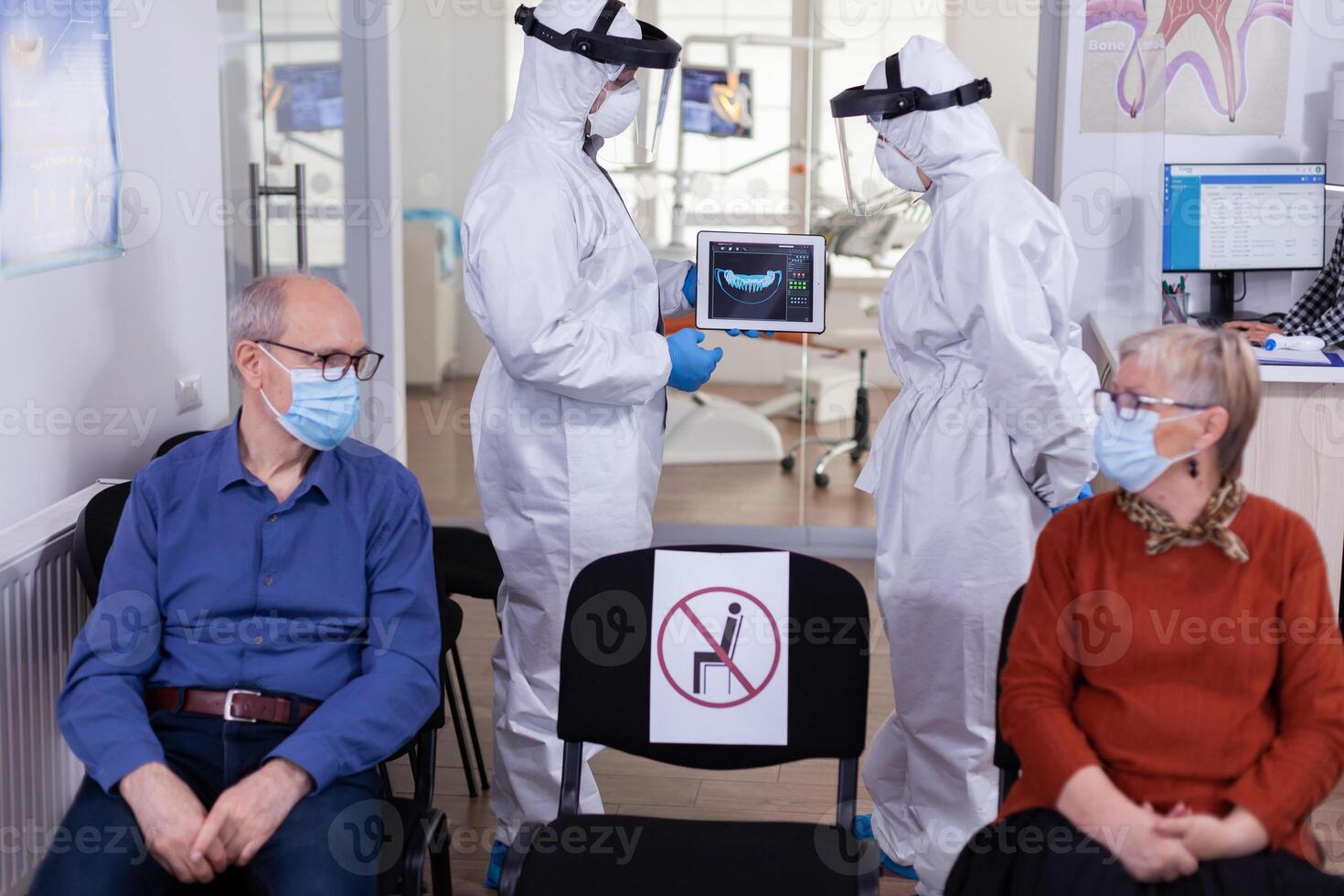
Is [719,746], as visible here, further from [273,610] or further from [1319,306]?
[1319,306]

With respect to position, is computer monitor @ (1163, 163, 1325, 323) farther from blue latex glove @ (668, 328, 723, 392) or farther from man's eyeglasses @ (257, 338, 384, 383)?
man's eyeglasses @ (257, 338, 384, 383)

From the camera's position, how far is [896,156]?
2459mm

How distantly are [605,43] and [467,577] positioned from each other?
3.75ft

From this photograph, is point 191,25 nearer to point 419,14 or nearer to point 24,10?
point 24,10

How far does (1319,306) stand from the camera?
393 centimetres

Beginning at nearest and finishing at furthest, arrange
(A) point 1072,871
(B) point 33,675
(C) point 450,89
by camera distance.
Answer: (A) point 1072,871 < (B) point 33,675 < (C) point 450,89

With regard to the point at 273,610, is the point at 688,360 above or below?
above

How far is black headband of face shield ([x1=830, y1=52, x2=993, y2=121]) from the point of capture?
2.34 m

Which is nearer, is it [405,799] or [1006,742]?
[1006,742]

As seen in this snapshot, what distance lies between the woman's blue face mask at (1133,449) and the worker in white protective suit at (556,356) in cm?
92

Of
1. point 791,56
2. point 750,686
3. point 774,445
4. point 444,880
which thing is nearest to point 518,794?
point 444,880

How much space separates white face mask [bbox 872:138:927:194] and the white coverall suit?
18.5 inches

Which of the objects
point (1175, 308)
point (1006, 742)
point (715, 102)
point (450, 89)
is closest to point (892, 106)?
point (1006, 742)

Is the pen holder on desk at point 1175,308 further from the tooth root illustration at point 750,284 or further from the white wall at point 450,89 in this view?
the white wall at point 450,89
